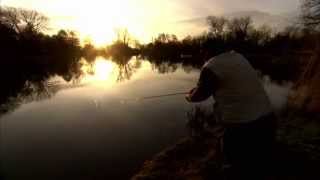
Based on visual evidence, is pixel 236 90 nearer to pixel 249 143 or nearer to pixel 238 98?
pixel 238 98

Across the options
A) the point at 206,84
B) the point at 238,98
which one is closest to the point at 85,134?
the point at 206,84

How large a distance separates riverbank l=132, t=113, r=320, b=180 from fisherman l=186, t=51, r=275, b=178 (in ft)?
3.28

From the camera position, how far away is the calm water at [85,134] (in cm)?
853

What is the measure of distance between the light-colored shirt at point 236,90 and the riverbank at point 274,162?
1340 millimetres

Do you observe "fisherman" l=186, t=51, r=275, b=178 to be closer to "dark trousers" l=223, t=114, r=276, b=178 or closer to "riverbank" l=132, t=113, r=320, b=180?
"dark trousers" l=223, t=114, r=276, b=178

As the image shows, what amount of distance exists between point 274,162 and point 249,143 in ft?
4.48

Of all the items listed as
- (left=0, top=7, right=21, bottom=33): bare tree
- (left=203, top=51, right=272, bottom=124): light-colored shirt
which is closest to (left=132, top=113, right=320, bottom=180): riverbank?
(left=203, top=51, right=272, bottom=124): light-colored shirt

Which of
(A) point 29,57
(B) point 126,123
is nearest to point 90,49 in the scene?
(A) point 29,57

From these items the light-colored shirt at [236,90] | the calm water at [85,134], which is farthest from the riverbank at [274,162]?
the light-colored shirt at [236,90]

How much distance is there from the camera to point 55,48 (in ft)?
246

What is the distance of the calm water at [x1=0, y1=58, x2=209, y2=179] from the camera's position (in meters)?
8.53

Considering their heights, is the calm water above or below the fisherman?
below

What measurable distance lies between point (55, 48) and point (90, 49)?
110 feet

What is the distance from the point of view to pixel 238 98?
12.6 ft
